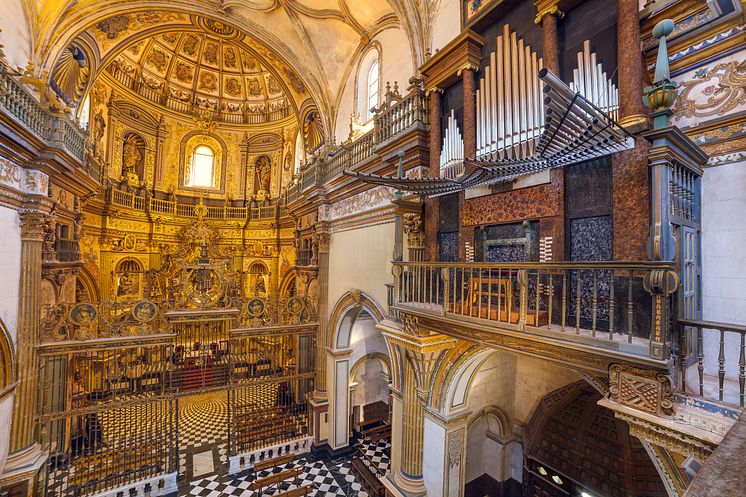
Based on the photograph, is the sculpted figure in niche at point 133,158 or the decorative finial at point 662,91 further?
the sculpted figure in niche at point 133,158

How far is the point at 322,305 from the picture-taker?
10492 millimetres

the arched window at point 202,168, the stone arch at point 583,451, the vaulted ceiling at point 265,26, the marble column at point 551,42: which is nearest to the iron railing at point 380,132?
the vaulted ceiling at point 265,26

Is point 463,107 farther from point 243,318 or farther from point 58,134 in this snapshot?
point 58,134

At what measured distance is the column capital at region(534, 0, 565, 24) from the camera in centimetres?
426

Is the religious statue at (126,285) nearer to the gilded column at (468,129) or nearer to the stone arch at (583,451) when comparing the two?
the gilded column at (468,129)

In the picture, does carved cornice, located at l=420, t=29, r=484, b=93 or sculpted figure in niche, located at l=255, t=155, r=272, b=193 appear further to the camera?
sculpted figure in niche, located at l=255, t=155, r=272, b=193

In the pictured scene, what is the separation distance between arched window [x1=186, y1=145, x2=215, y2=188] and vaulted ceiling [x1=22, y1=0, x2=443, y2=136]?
6728mm

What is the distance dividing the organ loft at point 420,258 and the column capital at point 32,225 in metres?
0.04

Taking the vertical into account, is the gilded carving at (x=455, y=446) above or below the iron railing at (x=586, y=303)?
below

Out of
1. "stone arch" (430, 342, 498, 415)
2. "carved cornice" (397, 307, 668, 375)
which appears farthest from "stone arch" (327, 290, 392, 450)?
"carved cornice" (397, 307, 668, 375)

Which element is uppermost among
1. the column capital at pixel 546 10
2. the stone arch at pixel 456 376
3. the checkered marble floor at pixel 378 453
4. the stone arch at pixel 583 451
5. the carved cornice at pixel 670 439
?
the column capital at pixel 546 10

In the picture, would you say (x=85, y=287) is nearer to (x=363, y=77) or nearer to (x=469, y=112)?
(x=363, y=77)

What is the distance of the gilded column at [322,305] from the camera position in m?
10.2

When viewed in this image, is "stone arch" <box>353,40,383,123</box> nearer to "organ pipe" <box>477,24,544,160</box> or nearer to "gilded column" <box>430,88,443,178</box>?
"gilded column" <box>430,88,443,178</box>
